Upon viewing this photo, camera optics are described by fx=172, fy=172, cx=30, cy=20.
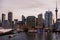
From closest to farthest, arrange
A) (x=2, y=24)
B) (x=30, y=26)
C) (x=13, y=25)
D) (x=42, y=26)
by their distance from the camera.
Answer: (x=2, y=24) → (x=13, y=25) → (x=30, y=26) → (x=42, y=26)

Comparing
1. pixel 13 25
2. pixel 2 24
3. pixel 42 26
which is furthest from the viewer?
pixel 42 26

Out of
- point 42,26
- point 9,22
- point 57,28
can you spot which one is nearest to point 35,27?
point 42,26

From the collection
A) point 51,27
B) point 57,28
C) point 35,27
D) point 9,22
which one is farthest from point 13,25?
point 57,28

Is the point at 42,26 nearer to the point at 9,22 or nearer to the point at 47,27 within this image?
the point at 47,27

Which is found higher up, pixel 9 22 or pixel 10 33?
pixel 9 22

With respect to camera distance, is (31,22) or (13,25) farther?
(31,22)

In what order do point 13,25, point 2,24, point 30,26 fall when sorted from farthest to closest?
point 30,26 < point 13,25 < point 2,24

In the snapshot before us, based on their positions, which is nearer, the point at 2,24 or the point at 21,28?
the point at 2,24

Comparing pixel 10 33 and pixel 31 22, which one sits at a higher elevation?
pixel 31 22

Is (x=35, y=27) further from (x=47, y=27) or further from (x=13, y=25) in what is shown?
(x=13, y=25)
